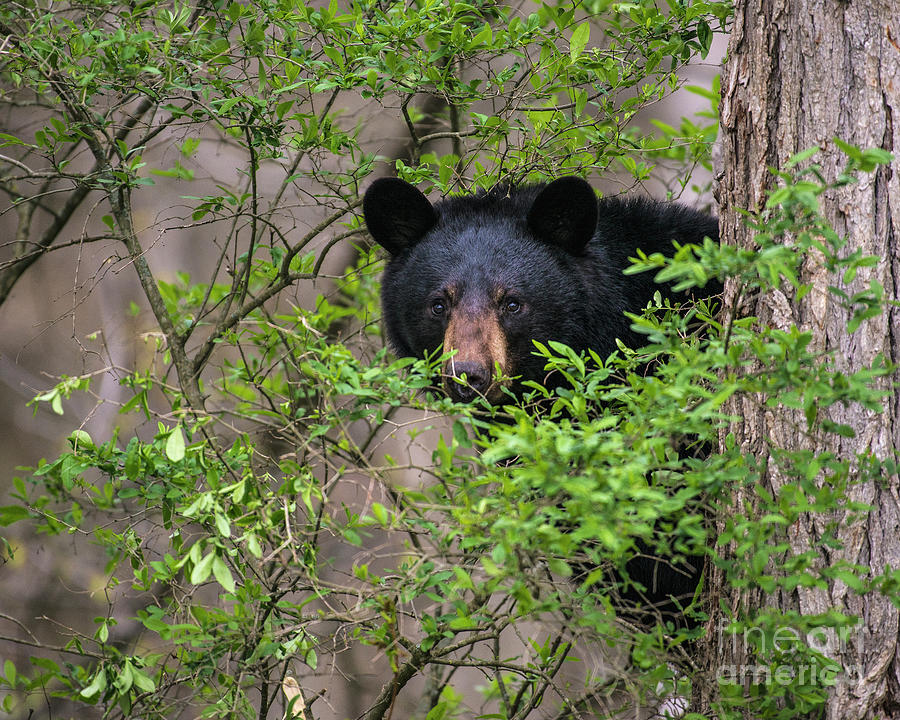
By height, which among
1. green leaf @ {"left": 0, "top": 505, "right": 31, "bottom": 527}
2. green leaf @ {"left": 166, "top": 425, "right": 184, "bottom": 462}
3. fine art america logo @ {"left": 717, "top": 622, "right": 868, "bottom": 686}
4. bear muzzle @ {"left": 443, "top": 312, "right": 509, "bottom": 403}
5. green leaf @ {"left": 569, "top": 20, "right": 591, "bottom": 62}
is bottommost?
fine art america logo @ {"left": 717, "top": 622, "right": 868, "bottom": 686}

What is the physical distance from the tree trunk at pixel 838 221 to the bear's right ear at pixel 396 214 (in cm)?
164

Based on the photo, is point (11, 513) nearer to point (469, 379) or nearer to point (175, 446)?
point (175, 446)

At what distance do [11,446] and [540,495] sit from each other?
817 cm

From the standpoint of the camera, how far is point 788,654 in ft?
7.77

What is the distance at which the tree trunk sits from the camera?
2.55 metres

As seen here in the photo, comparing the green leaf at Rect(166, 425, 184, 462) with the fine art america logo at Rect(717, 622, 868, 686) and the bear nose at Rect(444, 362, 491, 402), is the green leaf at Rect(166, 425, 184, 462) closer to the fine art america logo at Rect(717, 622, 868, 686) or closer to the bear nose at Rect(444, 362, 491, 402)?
the bear nose at Rect(444, 362, 491, 402)

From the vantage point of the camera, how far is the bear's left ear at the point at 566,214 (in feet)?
13.2

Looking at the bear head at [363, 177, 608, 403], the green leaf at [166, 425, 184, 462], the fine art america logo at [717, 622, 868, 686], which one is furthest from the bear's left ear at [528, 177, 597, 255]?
the green leaf at [166, 425, 184, 462]

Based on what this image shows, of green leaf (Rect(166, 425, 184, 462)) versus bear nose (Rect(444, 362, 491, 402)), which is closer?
green leaf (Rect(166, 425, 184, 462))

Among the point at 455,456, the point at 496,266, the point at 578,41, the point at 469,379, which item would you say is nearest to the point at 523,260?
the point at 496,266

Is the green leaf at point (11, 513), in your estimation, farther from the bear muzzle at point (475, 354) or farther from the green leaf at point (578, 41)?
the green leaf at point (578, 41)

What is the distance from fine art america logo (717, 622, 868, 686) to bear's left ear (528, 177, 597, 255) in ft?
6.44

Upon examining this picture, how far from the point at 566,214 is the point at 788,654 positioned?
7.66 feet

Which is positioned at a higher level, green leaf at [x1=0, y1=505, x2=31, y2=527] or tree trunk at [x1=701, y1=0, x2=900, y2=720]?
tree trunk at [x1=701, y1=0, x2=900, y2=720]
